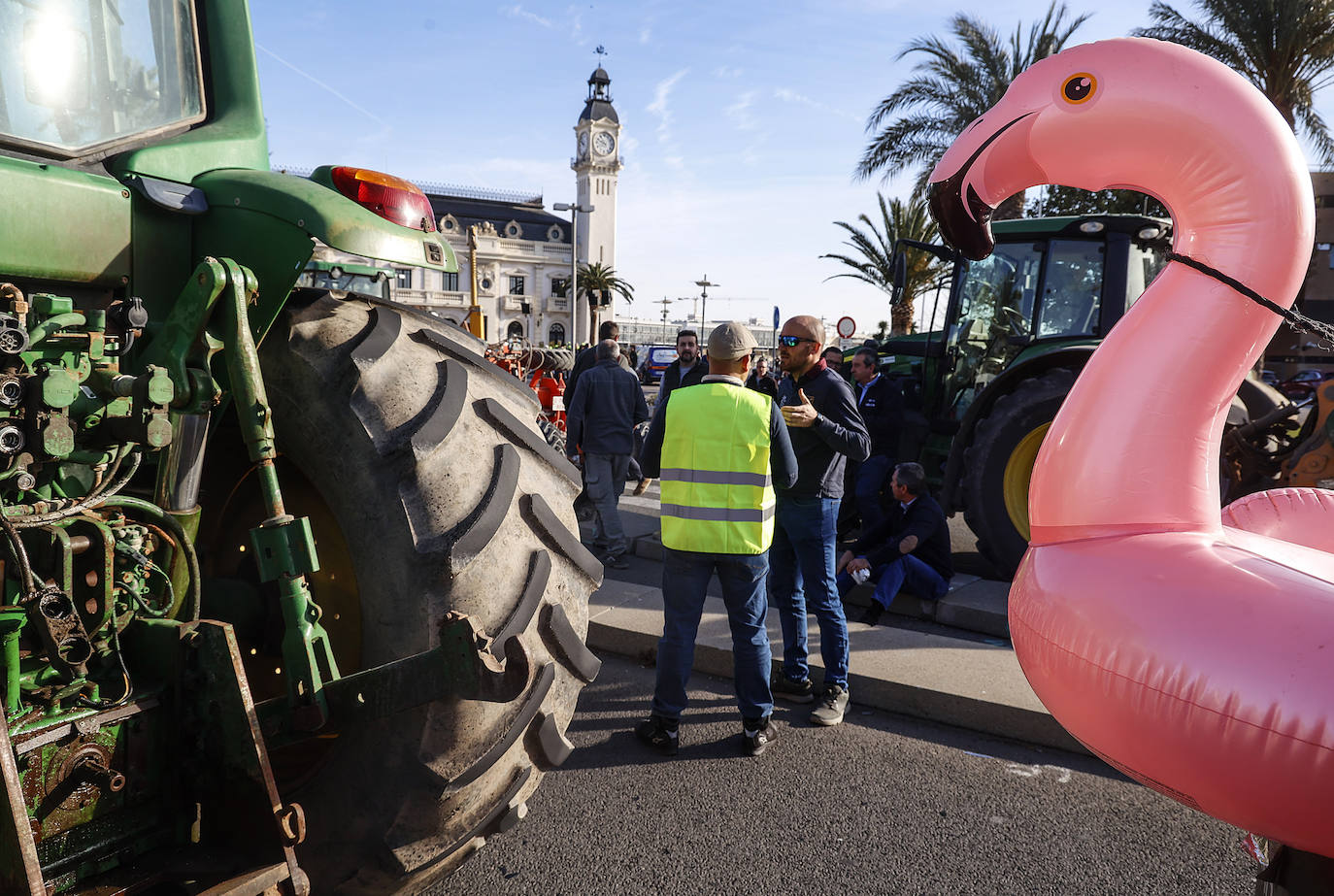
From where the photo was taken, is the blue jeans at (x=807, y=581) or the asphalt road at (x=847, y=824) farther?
the blue jeans at (x=807, y=581)

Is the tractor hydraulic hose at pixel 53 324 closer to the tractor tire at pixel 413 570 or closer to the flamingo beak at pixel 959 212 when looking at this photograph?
the tractor tire at pixel 413 570

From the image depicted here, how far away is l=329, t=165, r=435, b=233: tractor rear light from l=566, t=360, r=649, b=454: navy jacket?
4757 mm

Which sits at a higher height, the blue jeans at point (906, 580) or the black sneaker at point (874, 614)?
the blue jeans at point (906, 580)

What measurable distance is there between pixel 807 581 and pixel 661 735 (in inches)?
42.6

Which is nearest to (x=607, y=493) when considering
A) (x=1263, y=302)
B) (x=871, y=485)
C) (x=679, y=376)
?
(x=679, y=376)

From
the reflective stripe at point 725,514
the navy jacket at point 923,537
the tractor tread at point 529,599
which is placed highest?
the tractor tread at point 529,599

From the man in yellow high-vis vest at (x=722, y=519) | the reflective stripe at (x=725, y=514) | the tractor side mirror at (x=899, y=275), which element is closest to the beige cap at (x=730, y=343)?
the man in yellow high-vis vest at (x=722, y=519)

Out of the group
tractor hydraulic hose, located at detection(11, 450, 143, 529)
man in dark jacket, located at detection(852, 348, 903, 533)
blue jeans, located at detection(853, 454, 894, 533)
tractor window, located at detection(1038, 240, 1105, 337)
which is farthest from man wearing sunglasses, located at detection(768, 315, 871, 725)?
tractor window, located at detection(1038, 240, 1105, 337)

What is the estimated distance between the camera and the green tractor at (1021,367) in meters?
6.34

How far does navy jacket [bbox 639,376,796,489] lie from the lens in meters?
3.89

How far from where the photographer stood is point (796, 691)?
14.4 feet

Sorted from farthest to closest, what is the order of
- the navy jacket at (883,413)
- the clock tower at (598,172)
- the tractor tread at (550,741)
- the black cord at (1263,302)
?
the clock tower at (598,172)
the navy jacket at (883,413)
the tractor tread at (550,741)
the black cord at (1263,302)

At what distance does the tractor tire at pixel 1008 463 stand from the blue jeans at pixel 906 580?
87cm

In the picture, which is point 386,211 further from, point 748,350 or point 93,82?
point 748,350
